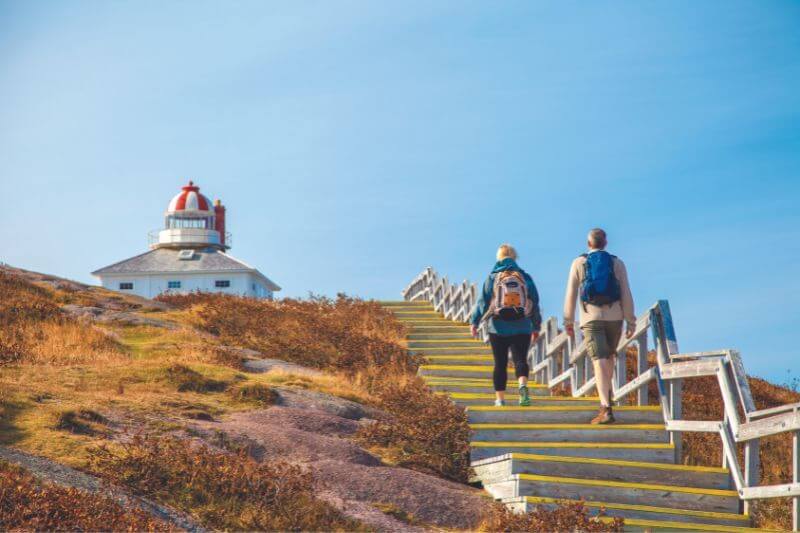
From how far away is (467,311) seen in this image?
979 inches

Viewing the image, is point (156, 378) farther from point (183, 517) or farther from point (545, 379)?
point (545, 379)

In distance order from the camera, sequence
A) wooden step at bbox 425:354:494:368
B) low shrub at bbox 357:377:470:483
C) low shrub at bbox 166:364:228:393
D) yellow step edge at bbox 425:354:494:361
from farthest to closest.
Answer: yellow step edge at bbox 425:354:494:361
wooden step at bbox 425:354:494:368
low shrub at bbox 166:364:228:393
low shrub at bbox 357:377:470:483

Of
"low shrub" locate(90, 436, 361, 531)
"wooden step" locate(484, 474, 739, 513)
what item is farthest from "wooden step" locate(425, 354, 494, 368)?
"low shrub" locate(90, 436, 361, 531)

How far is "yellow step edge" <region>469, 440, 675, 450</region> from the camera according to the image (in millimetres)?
11961

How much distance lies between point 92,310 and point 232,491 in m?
13.5

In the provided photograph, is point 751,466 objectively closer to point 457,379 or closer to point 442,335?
point 457,379

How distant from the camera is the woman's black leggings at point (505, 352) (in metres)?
13.1

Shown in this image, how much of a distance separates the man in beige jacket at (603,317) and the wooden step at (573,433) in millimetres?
286

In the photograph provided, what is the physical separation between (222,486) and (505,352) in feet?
17.3

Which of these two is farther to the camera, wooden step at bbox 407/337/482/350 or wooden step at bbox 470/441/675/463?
wooden step at bbox 407/337/482/350

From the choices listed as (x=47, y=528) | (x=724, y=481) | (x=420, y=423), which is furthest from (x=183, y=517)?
(x=724, y=481)

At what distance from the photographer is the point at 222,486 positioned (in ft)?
30.3

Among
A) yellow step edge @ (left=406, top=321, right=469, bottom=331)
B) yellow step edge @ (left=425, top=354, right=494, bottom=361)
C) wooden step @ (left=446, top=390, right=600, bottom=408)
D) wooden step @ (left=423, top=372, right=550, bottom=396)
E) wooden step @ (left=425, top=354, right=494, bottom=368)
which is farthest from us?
yellow step edge @ (left=406, top=321, right=469, bottom=331)

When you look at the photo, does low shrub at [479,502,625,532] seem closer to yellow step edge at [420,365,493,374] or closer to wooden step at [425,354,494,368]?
yellow step edge at [420,365,493,374]
